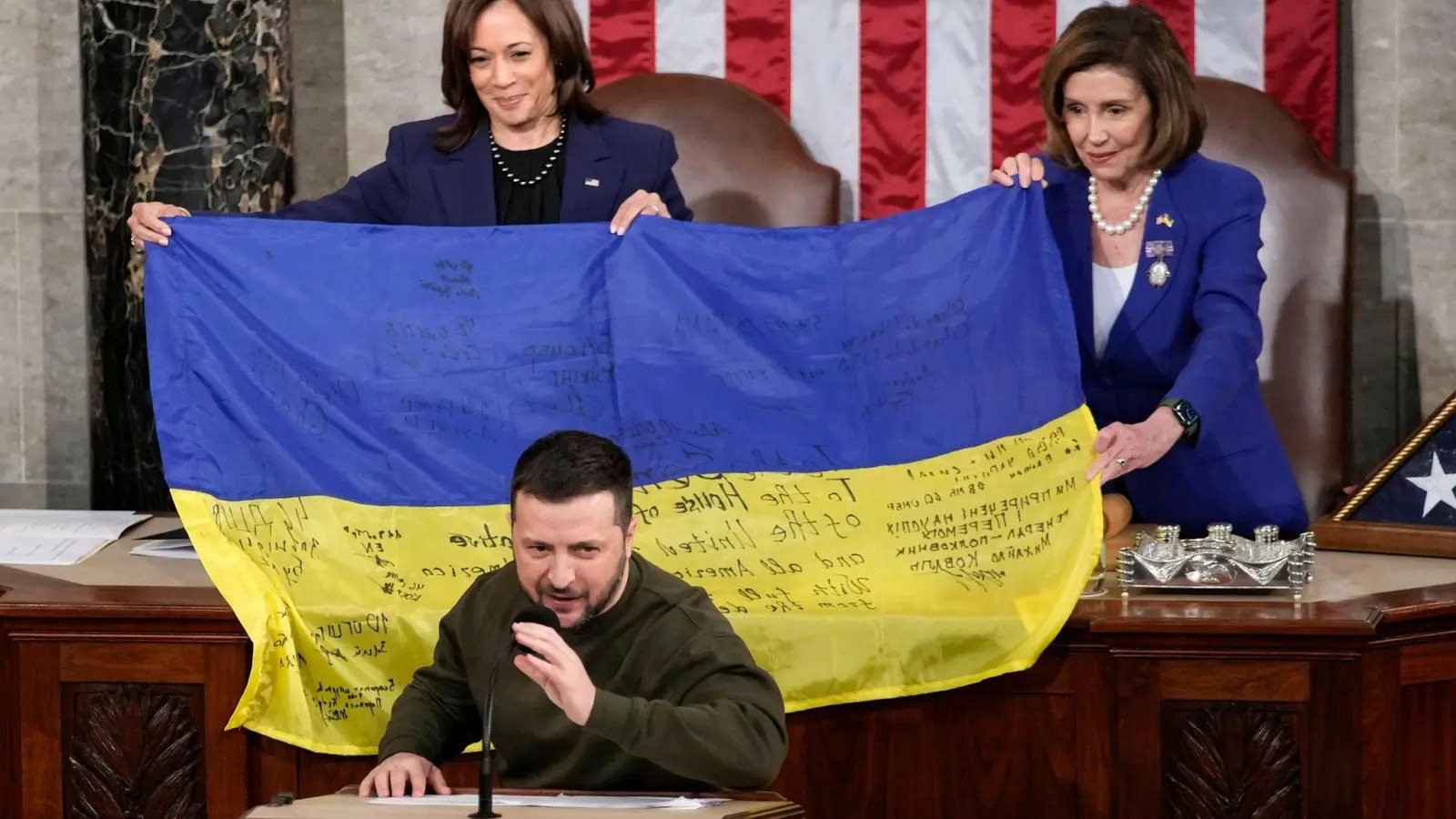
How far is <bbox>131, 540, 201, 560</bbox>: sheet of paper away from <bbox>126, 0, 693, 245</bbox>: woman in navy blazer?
0.81 metres

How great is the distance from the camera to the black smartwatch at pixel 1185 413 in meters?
3.84

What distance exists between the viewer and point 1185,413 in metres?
3.85

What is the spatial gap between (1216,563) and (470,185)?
1.85 m

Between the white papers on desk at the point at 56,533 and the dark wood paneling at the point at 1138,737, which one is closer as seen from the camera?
the dark wood paneling at the point at 1138,737

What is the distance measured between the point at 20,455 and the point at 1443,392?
14.1 ft

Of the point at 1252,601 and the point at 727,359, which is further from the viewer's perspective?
the point at 727,359

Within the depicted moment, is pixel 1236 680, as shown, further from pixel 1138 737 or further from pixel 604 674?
pixel 604 674

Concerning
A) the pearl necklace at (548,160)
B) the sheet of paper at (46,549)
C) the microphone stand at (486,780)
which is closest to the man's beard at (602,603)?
the microphone stand at (486,780)

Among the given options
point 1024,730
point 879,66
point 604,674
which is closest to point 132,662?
point 604,674

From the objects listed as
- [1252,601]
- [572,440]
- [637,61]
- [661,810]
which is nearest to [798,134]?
[637,61]

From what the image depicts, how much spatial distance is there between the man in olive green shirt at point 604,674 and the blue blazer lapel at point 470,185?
5.00ft

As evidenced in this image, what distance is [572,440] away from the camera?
284cm

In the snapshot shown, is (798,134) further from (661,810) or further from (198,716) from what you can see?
(661,810)

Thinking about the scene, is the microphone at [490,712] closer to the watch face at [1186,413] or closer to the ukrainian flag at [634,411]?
the ukrainian flag at [634,411]
